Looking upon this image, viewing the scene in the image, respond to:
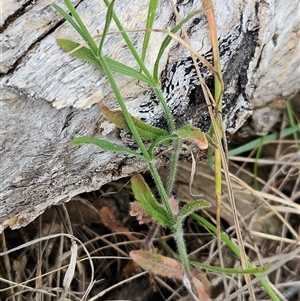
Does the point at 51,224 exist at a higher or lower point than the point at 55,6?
lower

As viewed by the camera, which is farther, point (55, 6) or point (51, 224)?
point (51, 224)

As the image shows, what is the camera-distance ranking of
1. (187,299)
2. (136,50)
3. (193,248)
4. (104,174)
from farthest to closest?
(193,248) < (187,299) < (104,174) < (136,50)

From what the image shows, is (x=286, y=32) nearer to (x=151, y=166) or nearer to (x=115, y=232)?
(x=151, y=166)

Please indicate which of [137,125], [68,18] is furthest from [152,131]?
[68,18]

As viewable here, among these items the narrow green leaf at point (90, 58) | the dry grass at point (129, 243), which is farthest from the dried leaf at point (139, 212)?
the narrow green leaf at point (90, 58)

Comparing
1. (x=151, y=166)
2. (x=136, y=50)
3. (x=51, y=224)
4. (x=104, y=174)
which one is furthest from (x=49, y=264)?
(x=136, y=50)

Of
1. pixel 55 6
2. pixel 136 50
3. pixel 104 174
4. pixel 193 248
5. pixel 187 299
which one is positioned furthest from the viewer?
pixel 193 248

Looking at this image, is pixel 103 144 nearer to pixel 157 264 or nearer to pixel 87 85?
pixel 87 85
